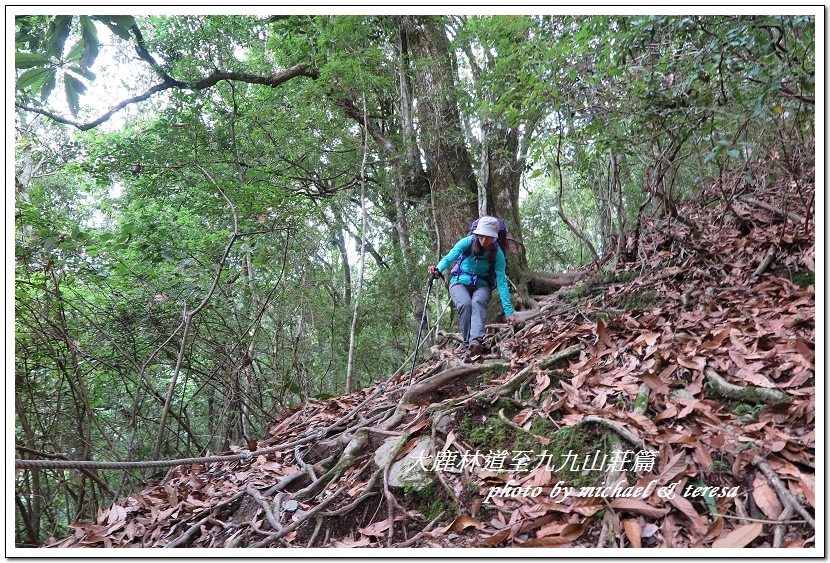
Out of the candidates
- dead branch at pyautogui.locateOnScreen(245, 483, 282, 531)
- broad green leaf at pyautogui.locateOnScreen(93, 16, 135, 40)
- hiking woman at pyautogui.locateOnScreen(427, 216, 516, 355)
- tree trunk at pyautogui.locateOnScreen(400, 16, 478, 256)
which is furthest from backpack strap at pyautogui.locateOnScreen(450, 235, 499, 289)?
broad green leaf at pyautogui.locateOnScreen(93, 16, 135, 40)

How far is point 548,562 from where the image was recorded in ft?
6.88

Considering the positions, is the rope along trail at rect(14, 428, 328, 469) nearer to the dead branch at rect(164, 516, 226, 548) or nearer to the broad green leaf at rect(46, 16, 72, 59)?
the dead branch at rect(164, 516, 226, 548)

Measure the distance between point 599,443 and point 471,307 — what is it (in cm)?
265

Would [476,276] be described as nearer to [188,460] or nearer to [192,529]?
[188,460]

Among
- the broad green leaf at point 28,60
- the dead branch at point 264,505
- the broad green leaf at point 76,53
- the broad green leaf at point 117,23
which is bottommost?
the dead branch at point 264,505

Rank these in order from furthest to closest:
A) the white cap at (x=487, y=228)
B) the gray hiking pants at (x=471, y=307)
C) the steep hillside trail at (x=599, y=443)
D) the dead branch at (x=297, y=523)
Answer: the gray hiking pants at (x=471, y=307) < the white cap at (x=487, y=228) < the dead branch at (x=297, y=523) < the steep hillside trail at (x=599, y=443)

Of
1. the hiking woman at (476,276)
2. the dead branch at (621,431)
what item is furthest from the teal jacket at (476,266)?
the dead branch at (621,431)

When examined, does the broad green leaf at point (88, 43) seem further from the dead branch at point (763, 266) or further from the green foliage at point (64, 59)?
the dead branch at point (763, 266)

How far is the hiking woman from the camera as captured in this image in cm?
493

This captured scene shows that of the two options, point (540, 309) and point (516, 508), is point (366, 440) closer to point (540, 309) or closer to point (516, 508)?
point (516, 508)

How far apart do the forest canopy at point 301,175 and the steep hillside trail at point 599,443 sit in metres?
0.79

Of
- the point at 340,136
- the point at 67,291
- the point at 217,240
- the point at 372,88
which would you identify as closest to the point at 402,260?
the point at 340,136

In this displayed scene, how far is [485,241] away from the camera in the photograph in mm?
4941

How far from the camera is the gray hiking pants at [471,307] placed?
501cm
